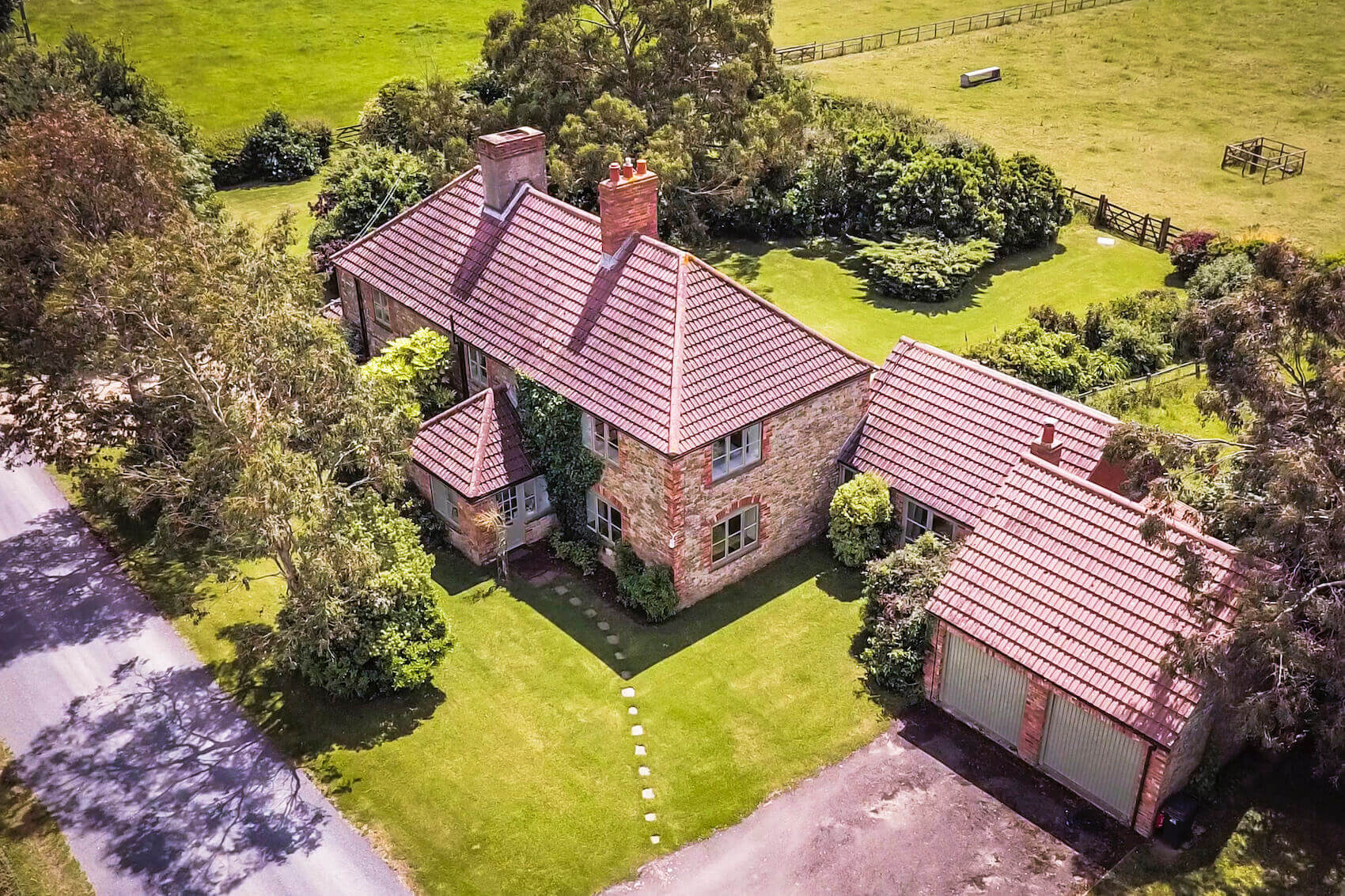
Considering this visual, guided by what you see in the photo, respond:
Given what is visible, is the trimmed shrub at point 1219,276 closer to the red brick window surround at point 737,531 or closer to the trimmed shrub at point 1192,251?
the trimmed shrub at point 1192,251

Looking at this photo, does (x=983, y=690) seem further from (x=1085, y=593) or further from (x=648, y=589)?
(x=648, y=589)

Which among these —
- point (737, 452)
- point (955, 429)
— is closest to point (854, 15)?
point (955, 429)

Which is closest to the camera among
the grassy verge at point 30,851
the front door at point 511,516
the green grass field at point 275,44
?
the grassy verge at point 30,851

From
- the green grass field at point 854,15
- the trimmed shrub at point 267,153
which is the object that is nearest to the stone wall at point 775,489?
the trimmed shrub at point 267,153

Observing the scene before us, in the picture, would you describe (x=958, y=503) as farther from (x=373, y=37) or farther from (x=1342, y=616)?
(x=373, y=37)

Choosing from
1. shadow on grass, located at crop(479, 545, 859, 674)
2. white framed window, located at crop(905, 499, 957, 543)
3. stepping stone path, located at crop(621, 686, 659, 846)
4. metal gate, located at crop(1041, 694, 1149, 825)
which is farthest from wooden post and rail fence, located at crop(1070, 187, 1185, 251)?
stepping stone path, located at crop(621, 686, 659, 846)

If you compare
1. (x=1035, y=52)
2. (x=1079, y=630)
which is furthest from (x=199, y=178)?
(x=1035, y=52)
